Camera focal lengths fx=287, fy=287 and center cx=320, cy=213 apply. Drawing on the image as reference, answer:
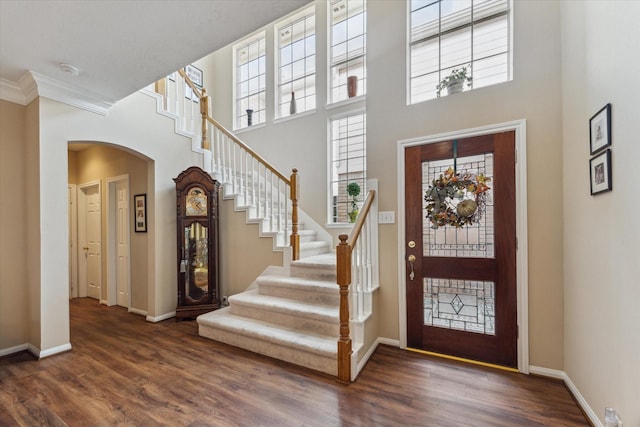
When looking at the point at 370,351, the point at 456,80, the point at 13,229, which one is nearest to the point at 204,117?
the point at 13,229

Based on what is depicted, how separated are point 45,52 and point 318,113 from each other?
325 centimetres

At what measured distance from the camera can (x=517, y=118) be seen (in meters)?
2.46

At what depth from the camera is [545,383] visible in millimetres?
2260

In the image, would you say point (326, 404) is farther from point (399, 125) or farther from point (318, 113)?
point (318, 113)

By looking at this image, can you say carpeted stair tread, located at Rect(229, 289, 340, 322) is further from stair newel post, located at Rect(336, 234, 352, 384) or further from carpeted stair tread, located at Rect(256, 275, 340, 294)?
stair newel post, located at Rect(336, 234, 352, 384)

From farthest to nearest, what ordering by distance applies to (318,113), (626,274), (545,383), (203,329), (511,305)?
(318,113)
(203,329)
(511,305)
(545,383)
(626,274)

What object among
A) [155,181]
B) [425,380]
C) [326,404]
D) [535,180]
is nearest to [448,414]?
[425,380]

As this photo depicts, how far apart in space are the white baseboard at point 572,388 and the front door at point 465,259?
17cm

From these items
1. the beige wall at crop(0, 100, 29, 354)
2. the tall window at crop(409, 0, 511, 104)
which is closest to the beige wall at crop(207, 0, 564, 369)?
the tall window at crop(409, 0, 511, 104)

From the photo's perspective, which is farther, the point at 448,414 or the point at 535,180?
the point at 535,180

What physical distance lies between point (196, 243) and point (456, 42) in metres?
3.94

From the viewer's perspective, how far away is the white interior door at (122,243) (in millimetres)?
4477

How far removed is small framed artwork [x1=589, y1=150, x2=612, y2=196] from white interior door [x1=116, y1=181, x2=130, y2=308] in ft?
17.6

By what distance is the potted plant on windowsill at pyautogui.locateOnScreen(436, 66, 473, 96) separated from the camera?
271cm
